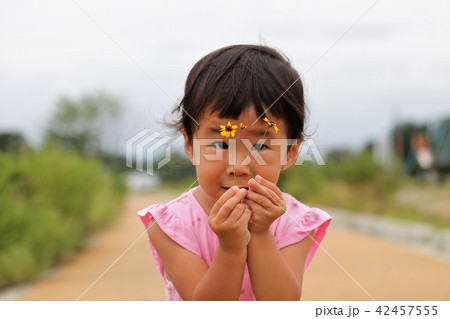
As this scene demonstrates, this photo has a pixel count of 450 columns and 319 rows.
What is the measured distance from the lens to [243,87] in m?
1.32

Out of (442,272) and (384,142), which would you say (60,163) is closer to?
(442,272)

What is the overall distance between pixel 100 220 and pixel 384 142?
10862mm

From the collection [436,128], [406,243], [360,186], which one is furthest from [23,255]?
[436,128]

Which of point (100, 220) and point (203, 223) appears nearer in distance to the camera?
point (203, 223)

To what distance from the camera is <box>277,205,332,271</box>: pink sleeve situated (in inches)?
56.4

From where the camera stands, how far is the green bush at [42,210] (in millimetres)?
4188

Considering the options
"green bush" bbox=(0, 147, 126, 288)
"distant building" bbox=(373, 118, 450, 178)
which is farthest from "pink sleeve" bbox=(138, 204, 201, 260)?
"distant building" bbox=(373, 118, 450, 178)

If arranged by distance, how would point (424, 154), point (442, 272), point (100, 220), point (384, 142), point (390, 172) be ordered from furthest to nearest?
point (384, 142)
point (424, 154)
point (390, 172)
point (100, 220)
point (442, 272)

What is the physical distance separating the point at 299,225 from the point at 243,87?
0.39 meters

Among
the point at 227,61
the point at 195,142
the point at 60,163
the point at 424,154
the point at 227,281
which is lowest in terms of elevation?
the point at 424,154

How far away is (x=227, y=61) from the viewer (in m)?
1.39

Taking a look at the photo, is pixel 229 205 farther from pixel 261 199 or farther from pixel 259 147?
pixel 259 147

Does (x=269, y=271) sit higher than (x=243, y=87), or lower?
lower

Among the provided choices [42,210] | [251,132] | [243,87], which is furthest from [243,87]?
[42,210]
